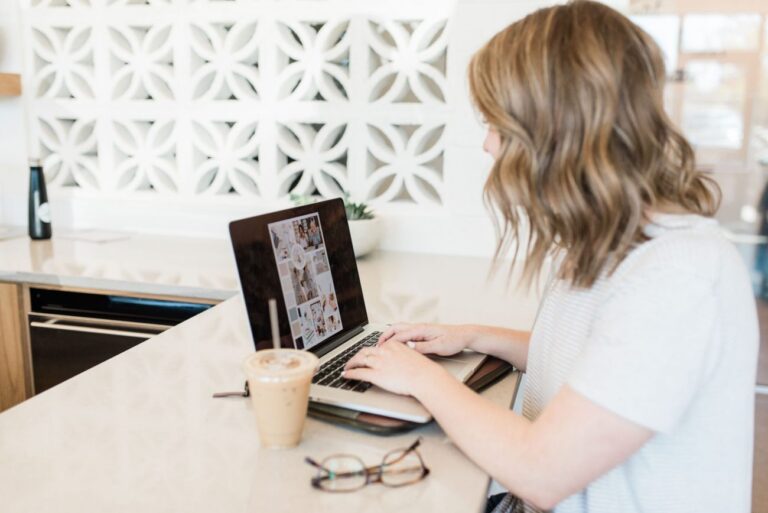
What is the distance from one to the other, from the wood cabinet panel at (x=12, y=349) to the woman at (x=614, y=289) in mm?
1449

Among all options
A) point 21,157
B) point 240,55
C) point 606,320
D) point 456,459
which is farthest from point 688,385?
point 21,157

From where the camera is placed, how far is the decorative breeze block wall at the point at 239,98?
226cm

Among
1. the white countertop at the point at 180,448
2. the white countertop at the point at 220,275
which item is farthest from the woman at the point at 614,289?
the white countertop at the point at 220,275

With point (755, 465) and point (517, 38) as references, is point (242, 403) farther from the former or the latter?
point (755, 465)

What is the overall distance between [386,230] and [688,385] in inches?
62.6

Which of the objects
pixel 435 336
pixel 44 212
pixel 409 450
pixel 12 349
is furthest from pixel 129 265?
pixel 409 450

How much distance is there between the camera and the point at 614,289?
2.82 ft

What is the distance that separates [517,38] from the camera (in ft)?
2.93

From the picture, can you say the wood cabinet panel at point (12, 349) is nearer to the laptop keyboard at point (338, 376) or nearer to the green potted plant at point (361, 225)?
the green potted plant at point (361, 225)

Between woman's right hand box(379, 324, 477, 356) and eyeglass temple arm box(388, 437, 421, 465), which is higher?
woman's right hand box(379, 324, 477, 356)

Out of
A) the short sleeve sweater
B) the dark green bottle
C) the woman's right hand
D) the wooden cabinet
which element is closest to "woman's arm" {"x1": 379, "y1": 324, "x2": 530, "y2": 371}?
the woman's right hand

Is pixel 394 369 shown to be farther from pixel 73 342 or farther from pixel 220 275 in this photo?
pixel 73 342

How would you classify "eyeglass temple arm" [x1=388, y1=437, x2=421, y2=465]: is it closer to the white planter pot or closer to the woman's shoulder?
the woman's shoulder

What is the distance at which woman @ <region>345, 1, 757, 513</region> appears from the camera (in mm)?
788
